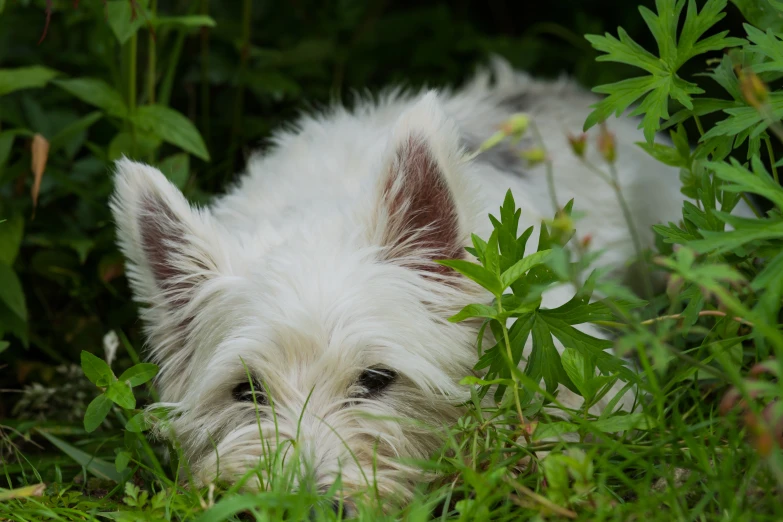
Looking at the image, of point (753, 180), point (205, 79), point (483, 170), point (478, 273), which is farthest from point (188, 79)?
point (753, 180)

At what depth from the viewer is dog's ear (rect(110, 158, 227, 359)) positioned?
277 centimetres

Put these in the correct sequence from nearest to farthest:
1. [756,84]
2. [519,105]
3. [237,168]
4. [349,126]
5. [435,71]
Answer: [756,84] < [349,126] < [519,105] < [237,168] < [435,71]

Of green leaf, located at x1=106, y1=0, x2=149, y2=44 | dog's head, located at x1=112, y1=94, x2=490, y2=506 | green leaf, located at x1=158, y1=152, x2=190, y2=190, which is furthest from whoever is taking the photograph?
green leaf, located at x1=158, y1=152, x2=190, y2=190

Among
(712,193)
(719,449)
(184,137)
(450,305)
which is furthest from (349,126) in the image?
(719,449)

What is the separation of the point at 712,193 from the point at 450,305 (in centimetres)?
85

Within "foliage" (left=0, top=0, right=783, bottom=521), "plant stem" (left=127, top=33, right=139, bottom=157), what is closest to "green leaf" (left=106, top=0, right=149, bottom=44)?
"foliage" (left=0, top=0, right=783, bottom=521)

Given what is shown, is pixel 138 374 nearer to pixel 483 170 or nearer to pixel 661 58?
pixel 483 170

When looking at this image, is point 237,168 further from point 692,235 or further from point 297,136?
point 692,235

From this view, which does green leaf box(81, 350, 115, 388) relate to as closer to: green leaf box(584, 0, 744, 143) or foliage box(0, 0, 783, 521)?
foliage box(0, 0, 783, 521)

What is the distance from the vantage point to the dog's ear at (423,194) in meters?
2.55

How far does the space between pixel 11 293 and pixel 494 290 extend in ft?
6.61

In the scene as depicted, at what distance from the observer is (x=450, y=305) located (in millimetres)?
2717

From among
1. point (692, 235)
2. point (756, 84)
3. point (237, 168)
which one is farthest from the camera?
point (237, 168)

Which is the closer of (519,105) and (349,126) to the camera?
(349,126)
